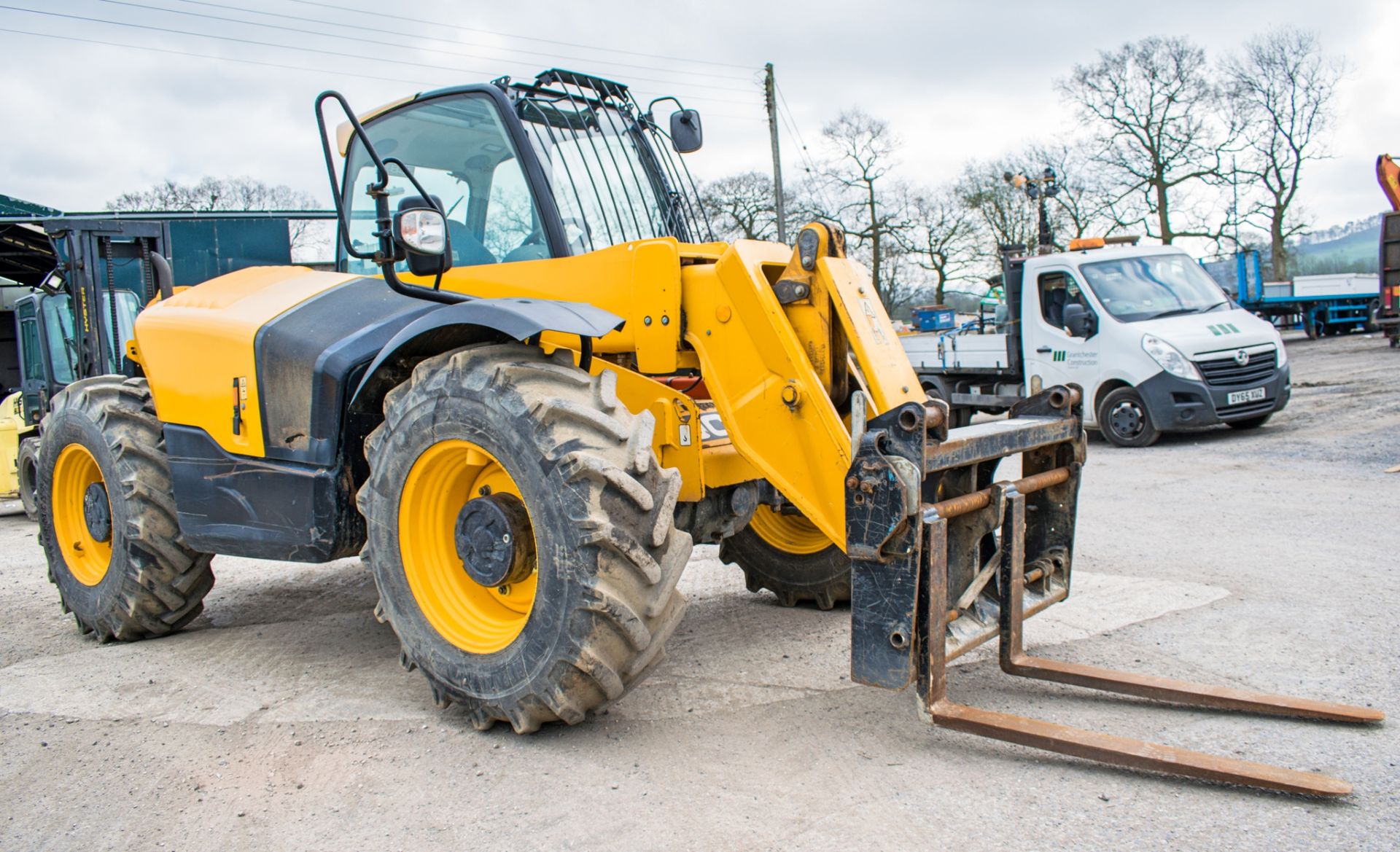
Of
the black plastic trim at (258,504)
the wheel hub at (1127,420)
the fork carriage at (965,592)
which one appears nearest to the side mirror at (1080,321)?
the wheel hub at (1127,420)

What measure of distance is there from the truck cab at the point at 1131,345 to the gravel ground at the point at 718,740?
18.8 feet

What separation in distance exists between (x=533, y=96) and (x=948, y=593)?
2.56 metres

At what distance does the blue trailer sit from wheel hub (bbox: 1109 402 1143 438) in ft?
57.3

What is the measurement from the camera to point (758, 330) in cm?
366

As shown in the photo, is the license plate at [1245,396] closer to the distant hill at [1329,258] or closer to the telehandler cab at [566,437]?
the telehandler cab at [566,437]

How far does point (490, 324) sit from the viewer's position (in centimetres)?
336

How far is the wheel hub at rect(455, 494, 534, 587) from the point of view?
347 cm

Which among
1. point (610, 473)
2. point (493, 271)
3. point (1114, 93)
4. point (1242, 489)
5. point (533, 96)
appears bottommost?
point (1242, 489)

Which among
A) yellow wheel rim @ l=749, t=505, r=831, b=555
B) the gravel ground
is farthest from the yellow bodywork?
yellow wheel rim @ l=749, t=505, r=831, b=555

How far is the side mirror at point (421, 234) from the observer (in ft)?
11.2

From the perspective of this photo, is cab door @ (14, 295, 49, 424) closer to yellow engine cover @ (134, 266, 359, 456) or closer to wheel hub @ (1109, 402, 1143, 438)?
yellow engine cover @ (134, 266, 359, 456)

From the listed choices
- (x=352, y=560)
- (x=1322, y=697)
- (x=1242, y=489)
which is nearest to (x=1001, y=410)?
(x=1242, y=489)

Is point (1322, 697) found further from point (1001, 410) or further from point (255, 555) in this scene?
point (1001, 410)

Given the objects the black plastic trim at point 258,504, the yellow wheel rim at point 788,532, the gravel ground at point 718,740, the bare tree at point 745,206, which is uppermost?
the bare tree at point 745,206
